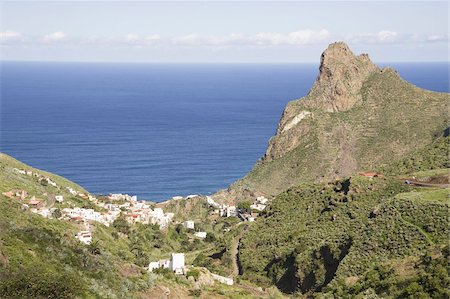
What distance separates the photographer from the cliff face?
83062 millimetres

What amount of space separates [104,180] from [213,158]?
2956 cm

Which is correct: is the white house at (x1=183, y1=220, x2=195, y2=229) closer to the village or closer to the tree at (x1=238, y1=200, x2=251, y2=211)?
the village

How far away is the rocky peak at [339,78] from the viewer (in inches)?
3681

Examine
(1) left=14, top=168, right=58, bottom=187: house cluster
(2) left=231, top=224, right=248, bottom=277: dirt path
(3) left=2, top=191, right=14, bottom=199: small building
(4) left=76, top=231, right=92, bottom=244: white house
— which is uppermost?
(3) left=2, top=191, right=14, bottom=199: small building

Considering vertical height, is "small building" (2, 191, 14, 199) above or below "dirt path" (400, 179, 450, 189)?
above

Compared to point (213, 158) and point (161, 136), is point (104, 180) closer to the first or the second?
point (213, 158)

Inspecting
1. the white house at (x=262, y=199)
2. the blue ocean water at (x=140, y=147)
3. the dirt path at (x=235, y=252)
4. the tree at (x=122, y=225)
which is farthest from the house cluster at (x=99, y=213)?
the blue ocean water at (x=140, y=147)

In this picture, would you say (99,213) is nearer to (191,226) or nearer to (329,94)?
(191,226)

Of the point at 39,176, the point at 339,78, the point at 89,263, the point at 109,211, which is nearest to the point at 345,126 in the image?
the point at 339,78

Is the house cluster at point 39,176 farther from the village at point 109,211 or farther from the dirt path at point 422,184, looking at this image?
the dirt path at point 422,184

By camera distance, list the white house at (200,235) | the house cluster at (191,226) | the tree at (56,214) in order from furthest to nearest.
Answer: the house cluster at (191,226), the white house at (200,235), the tree at (56,214)

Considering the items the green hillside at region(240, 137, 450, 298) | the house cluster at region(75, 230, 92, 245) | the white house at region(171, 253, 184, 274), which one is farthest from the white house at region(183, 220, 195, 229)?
the white house at region(171, 253, 184, 274)

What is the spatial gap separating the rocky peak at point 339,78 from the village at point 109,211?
899 inches

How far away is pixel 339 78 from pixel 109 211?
155ft
